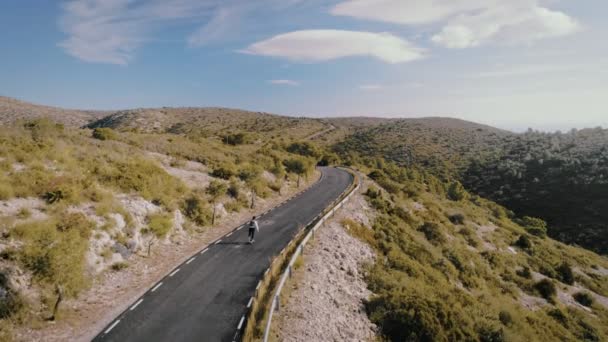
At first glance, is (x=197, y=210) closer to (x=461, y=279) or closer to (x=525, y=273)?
(x=461, y=279)

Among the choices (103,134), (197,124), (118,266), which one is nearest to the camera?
(118,266)

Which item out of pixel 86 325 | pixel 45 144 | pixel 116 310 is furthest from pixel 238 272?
pixel 45 144

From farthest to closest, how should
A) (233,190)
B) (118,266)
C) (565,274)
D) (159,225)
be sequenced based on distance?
(565,274) → (233,190) → (159,225) → (118,266)

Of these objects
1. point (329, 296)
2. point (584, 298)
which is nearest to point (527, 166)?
point (584, 298)

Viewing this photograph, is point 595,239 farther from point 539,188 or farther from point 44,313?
point 44,313

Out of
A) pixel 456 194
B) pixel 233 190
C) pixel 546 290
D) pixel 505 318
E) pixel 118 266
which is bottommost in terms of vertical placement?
pixel 546 290

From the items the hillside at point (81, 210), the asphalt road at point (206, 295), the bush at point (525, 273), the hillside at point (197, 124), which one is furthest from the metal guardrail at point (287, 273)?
the hillside at point (197, 124)

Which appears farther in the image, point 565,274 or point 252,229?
point 565,274

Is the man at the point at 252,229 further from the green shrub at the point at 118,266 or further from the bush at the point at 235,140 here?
the bush at the point at 235,140
